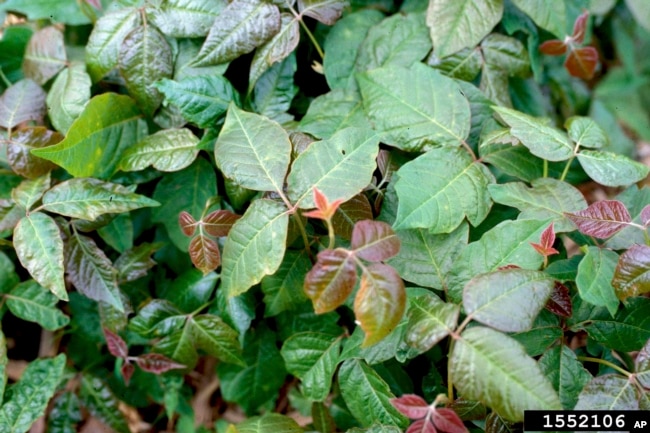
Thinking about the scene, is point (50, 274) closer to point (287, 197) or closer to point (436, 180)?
point (287, 197)

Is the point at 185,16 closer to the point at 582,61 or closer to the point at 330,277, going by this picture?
the point at 330,277

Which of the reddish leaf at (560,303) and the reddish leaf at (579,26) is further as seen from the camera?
the reddish leaf at (579,26)

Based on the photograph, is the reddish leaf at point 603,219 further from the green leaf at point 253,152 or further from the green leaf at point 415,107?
the green leaf at point 253,152

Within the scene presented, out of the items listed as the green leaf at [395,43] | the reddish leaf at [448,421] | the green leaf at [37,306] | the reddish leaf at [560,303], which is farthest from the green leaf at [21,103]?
the reddish leaf at [560,303]

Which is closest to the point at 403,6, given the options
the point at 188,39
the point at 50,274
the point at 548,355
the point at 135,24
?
the point at 188,39

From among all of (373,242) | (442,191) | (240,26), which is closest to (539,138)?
(442,191)

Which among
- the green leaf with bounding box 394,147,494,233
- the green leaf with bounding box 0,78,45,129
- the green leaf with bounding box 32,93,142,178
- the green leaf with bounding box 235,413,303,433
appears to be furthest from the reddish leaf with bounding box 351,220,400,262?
the green leaf with bounding box 0,78,45,129

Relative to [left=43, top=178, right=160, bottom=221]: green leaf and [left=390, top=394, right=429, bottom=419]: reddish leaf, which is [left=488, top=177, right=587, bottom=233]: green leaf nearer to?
[left=390, top=394, right=429, bottom=419]: reddish leaf
